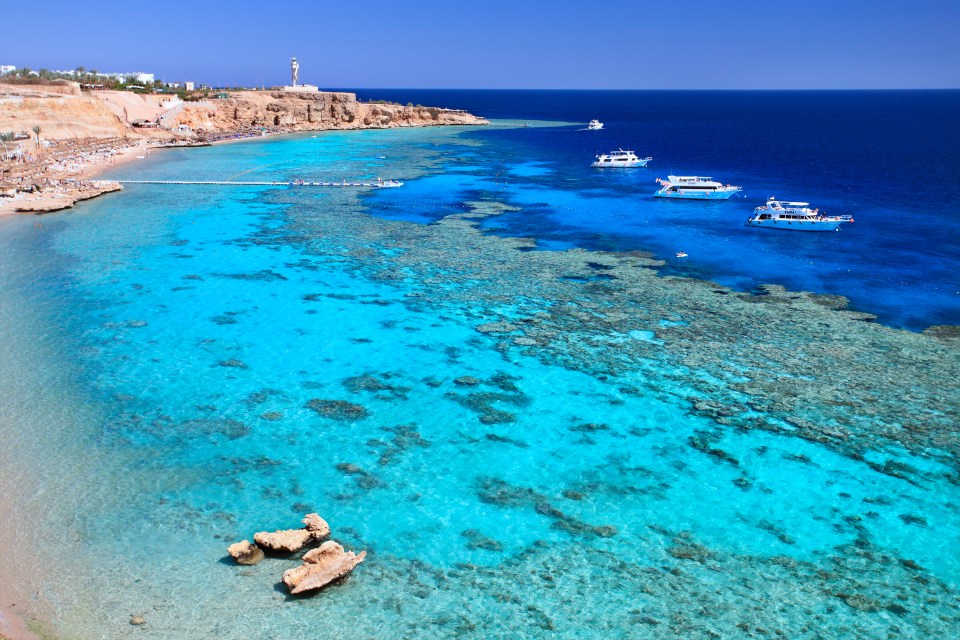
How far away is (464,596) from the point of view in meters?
13.0

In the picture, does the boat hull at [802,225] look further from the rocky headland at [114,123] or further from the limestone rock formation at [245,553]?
the rocky headland at [114,123]

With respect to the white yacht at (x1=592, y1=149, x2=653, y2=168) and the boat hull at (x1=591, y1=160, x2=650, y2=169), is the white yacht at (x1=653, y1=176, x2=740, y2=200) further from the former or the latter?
the white yacht at (x1=592, y1=149, x2=653, y2=168)

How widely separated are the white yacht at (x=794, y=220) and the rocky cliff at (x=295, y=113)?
3209 inches

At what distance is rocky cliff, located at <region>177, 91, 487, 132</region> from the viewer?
4025 inches

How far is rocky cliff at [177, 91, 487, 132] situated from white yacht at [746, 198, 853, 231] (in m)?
81.5

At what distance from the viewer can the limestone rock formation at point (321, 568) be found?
41.3 ft

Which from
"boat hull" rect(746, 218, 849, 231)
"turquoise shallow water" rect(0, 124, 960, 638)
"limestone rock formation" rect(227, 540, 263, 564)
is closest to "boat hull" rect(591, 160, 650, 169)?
"boat hull" rect(746, 218, 849, 231)

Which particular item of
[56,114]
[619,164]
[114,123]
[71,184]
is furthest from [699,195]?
[114,123]

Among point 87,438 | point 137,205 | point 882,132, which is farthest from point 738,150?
point 87,438

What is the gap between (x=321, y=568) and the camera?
1292cm

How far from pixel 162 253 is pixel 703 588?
33.3 metres

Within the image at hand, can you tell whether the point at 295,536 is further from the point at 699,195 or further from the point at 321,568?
the point at 699,195

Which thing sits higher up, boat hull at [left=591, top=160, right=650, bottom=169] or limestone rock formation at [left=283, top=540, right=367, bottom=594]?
boat hull at [left=591, top=160, right=650, bottom=169]

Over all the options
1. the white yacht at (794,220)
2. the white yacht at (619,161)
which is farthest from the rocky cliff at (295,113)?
the white yacht at (794,220)
